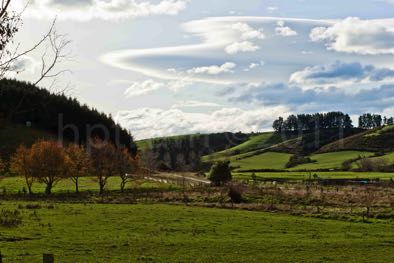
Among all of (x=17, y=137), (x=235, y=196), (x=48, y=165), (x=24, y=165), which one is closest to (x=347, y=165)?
(x=235, y=196)

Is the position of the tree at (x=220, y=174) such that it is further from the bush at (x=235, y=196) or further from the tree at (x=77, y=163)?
the bush at (x=235, y=196)

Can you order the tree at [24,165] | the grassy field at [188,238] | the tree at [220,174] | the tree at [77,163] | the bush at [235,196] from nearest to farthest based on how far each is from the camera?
the grassy field at [188,238] < the bush at [235,196] < the tree at [24,165] < the tree at [77,163] < the tree at [220,174]

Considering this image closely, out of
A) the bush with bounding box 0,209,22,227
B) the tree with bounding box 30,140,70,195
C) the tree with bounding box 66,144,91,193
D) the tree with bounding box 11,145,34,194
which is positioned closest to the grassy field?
the bush with bounding box 0,209,22,227

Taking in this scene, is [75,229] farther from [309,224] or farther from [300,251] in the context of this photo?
[309,224]

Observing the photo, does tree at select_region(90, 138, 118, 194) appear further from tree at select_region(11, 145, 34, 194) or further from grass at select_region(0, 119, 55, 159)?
grass at select_region(0, 119, 55, 159)

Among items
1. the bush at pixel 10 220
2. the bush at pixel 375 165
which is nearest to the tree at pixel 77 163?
the bush at pixel 10 220

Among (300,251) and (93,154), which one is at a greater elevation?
(93,154)

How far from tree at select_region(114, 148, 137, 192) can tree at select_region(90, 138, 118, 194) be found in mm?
853

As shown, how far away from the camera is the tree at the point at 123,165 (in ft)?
340

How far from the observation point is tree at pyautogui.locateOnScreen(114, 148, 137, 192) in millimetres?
103588

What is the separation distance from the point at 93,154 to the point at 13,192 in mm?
19563

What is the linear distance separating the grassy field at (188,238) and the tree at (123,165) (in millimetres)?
48193

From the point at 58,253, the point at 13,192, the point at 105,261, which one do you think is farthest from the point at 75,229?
the point at 13,192

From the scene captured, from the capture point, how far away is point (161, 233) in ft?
133
